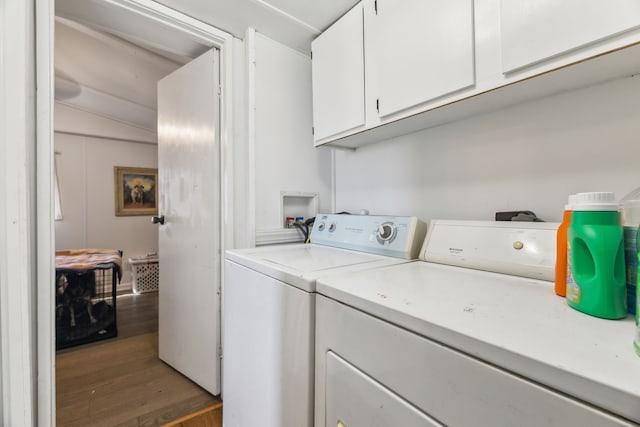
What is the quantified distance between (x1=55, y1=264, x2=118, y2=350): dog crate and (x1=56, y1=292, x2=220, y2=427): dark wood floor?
0.12m

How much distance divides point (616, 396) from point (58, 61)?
12.0ft

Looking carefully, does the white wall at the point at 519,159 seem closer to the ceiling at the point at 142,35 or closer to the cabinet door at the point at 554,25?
the cabinet door at the point at 554,25

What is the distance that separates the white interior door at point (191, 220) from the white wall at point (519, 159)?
1.04 m

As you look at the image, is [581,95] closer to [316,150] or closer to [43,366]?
[316,150]

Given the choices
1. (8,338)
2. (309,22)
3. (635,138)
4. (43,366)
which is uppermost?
(309,22)

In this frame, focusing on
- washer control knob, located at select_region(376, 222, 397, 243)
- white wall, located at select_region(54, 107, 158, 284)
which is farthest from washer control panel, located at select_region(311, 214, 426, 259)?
white wall, located at select_region(54, 107, 158, 284)

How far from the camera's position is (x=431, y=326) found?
51cm

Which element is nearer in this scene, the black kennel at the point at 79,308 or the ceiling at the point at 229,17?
the ceiling at the point at 229,17

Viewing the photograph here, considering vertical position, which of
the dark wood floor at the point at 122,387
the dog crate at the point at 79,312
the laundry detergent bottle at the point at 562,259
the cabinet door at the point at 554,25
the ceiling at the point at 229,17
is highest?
the ceiling at the point at 229,17

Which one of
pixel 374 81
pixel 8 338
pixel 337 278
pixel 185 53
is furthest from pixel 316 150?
pixel 8 338

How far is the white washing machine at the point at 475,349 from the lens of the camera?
371mm

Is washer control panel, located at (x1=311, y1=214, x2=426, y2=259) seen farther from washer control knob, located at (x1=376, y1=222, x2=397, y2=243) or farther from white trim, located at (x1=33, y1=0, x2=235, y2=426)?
white trim, located at (x1=33, y1=0, x2=235, y2=426)

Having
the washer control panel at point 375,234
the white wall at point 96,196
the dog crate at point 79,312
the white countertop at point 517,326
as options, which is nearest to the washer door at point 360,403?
the white countertop at point 517,326

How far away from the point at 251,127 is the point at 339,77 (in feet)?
1.86
